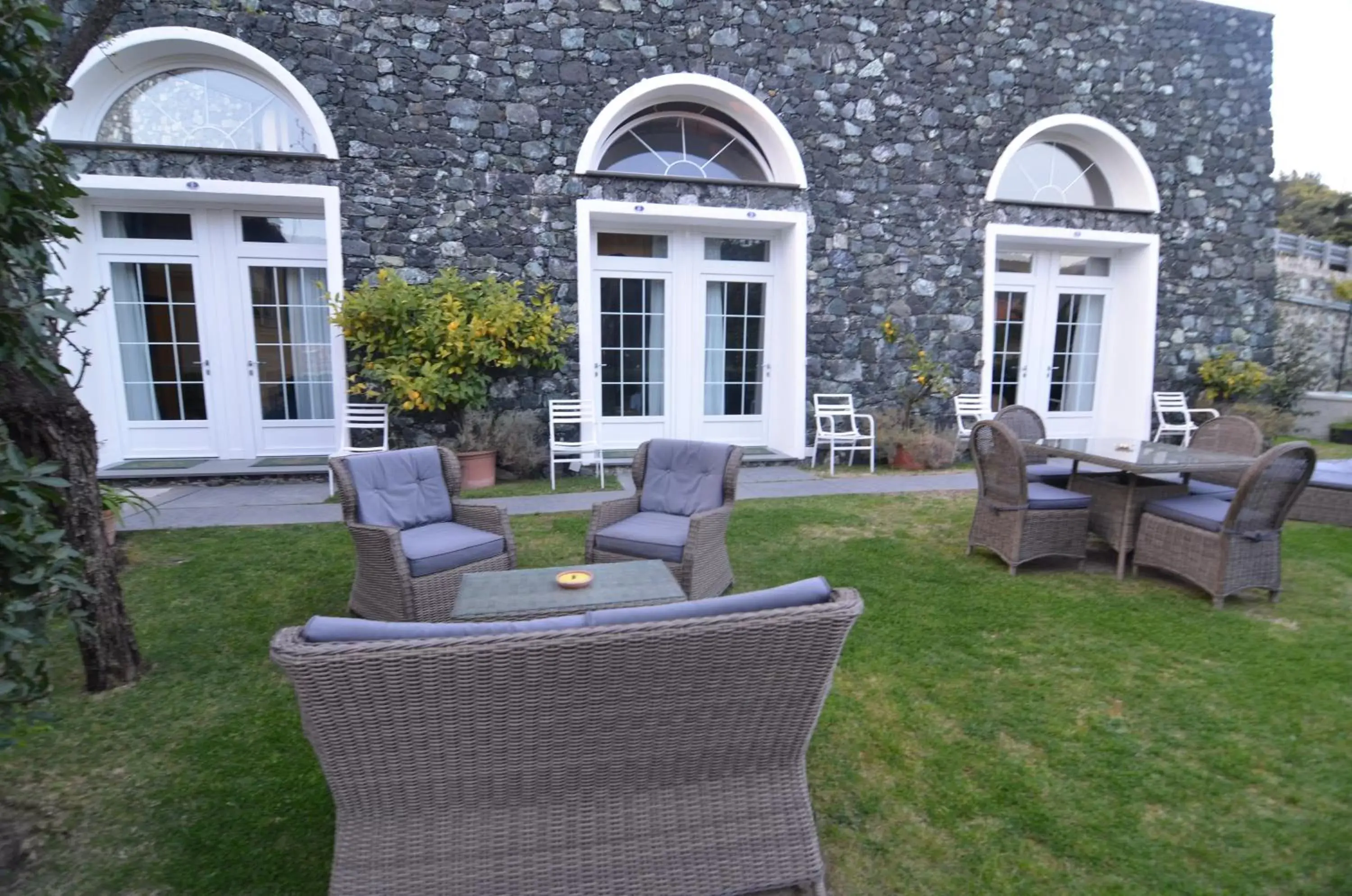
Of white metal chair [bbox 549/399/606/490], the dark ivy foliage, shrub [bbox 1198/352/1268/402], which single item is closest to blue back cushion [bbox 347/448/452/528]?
the dark ivy foliage

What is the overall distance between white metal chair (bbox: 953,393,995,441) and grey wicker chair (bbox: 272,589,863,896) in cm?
657

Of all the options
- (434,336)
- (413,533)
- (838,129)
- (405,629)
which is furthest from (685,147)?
(405,629)

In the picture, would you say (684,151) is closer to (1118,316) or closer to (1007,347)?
(1007,347)

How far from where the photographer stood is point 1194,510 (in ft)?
12.1

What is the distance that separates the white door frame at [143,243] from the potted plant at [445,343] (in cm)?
33

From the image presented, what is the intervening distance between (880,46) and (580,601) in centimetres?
712

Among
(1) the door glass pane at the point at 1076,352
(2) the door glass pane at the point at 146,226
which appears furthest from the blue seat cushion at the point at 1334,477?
(2) the door glass pane at the point at 146,226

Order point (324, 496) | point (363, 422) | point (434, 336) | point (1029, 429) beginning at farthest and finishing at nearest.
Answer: point (363, 422) → point (434, 336) → point (324, 496) → point (1029, 429)

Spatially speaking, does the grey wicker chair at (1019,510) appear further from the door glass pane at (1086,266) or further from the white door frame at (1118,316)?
the door glass pane at (1086,266)

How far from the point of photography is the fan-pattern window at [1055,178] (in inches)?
312

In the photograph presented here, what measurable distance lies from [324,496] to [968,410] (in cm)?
658

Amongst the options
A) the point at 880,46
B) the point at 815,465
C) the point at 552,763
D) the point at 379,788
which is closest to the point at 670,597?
the point at 552,763

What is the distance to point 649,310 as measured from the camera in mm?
7375

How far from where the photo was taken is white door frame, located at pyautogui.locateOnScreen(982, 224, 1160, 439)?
25.0 feet
